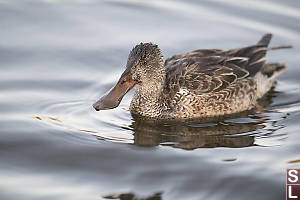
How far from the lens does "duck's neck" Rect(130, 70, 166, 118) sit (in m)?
9.18

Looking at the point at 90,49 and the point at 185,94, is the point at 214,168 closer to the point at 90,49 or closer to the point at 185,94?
the point at 185,94

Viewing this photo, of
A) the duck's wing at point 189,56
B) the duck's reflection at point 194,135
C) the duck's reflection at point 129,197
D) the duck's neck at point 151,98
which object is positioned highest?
the duck's wing at point 189,56

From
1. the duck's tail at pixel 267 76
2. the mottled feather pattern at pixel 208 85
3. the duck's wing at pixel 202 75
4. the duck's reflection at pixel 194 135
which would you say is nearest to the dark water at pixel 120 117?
the duck's reflection at pixel 194 135

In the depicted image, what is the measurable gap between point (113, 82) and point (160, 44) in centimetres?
186

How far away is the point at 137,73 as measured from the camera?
29.3ft

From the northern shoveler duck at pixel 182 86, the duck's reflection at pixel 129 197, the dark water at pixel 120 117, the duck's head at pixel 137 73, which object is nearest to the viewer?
the duck's reflection at pixel 129 197

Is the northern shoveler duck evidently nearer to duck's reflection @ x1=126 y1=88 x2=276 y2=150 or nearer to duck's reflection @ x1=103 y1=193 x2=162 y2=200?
duck's reflection @ x1=126 y1=88 x2=276 y2=150

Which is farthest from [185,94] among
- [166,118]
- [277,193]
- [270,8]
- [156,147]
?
[270,8]

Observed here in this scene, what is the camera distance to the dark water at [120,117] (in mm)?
7156

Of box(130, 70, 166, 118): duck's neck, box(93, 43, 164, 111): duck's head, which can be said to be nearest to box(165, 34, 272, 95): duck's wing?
box(130, 70, 166, 118): duck's neck

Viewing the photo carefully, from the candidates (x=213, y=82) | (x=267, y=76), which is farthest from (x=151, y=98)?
(x=267, y=76)

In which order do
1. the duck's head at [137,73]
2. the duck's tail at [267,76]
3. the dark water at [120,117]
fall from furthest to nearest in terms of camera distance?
1. the duck's tail at [267,76]
2. the duck's head at [137,73]
3. the dark water at [120,117]

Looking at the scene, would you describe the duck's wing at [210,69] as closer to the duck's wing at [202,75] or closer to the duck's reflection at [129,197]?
the duck's wing at [202,75]

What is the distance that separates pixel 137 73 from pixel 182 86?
2.53 feet
